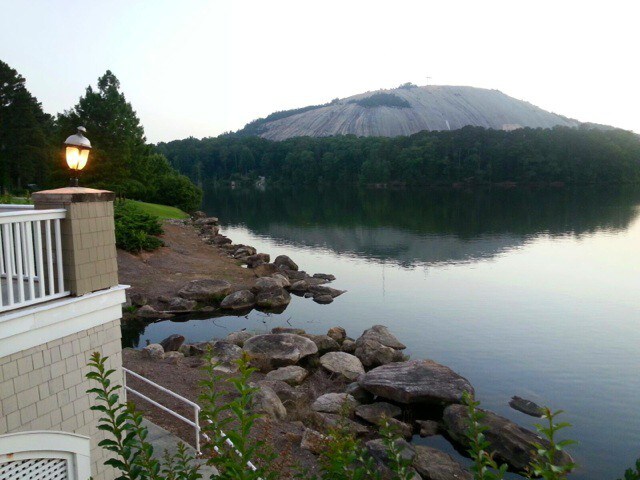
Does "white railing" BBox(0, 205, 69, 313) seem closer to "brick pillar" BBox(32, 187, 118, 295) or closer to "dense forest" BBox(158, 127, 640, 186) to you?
"brick pillar" BBox(32, 187, 118, 295)

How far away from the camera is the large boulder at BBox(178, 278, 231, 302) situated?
2438cm

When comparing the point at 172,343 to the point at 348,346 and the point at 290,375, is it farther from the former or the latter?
the point at 348,346

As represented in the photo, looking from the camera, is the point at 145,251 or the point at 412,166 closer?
the point at 145,251

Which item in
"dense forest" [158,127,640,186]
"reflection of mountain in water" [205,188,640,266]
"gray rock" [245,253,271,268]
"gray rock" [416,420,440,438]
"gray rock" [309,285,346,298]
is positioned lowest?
"gray rock" [416,420,440,438]

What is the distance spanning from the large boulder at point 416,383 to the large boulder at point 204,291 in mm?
11702

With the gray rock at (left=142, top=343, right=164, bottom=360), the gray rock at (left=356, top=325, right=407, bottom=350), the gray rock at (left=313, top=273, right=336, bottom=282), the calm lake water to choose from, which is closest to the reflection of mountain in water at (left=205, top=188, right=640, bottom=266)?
the calm lake water

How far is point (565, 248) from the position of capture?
3728 cm

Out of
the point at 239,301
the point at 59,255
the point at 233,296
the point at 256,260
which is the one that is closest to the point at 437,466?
the point at 59,255

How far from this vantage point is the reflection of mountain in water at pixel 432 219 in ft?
130

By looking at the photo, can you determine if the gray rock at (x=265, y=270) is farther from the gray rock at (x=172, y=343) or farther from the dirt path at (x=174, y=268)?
the gray rock at (x=172, y=343)

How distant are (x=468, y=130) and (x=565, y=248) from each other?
72.7 meters

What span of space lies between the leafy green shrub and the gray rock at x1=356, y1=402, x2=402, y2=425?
20.2 m

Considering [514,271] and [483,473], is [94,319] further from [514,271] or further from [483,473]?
[514,271]

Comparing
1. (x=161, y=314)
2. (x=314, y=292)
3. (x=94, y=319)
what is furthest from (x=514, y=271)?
(x=94, y=319)
